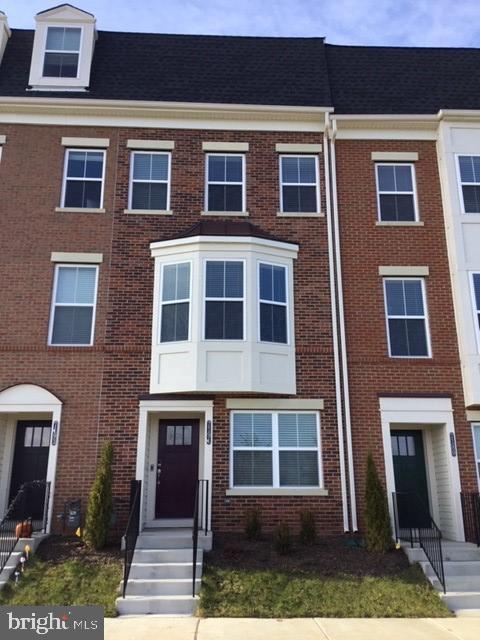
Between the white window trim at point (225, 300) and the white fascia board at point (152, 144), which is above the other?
the white fascia board at point (152, 144)

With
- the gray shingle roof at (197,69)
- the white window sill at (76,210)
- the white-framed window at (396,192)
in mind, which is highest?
the gray shingle roof at (197,69)

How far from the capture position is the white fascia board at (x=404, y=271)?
487 inches

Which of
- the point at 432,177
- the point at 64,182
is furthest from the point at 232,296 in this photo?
the point at 432,177

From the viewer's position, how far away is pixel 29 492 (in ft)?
37.4

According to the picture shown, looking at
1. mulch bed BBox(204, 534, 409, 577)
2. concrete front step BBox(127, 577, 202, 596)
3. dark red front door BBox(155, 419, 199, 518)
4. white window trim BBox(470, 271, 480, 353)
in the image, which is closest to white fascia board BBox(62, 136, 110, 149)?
dark red front door BBox(155, 419, 199, 518)

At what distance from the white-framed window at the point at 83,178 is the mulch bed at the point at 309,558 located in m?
7.94

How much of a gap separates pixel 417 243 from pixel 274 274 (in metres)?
3.46

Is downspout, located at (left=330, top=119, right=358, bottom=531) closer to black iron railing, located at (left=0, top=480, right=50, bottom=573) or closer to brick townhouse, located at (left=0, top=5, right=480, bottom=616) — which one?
brick townhouse, located at (left=0, top=5, right=480, bottom=616)

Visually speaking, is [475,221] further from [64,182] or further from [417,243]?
[64,182]

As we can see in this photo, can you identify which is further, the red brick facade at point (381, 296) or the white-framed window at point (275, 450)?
the red brick facade at point (381, 296)

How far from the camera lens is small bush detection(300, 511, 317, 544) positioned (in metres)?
10.2

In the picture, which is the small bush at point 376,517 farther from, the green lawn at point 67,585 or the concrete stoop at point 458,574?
the green lawn at point 67,585

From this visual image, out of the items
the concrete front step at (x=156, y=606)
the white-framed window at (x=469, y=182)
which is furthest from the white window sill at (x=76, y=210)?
the white-framed window at (x=469, y=182)

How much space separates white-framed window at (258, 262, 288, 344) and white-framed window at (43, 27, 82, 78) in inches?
282
